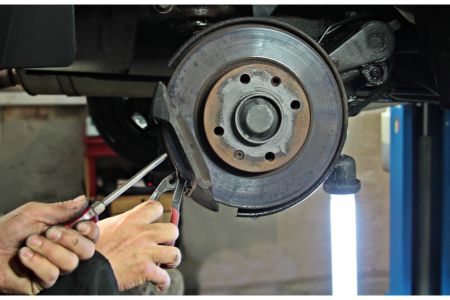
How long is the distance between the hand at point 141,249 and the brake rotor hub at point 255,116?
0.13 meters

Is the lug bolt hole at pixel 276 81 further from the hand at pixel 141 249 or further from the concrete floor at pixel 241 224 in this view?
the concrete floor at pixel 241 224

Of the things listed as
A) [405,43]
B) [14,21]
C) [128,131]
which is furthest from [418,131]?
[14,21]

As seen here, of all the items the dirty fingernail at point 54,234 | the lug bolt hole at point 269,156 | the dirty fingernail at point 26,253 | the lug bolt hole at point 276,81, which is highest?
the lug bolt hole at point 276,81

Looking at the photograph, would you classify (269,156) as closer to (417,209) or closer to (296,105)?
(296,105)

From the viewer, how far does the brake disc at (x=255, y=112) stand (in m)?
0.55

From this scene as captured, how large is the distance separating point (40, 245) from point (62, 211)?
61 millimetres

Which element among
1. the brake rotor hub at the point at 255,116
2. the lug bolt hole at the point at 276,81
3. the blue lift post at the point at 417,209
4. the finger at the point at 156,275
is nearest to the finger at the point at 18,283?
the finger at the point at 156,275

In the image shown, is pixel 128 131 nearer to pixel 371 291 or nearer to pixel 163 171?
pixel 163 171

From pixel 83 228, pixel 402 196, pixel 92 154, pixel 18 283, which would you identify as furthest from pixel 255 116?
pixel 92 154

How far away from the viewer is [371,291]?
2.37 metres

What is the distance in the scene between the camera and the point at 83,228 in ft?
1.73

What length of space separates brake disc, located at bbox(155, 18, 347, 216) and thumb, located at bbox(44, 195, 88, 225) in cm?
14

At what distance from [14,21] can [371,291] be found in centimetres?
225

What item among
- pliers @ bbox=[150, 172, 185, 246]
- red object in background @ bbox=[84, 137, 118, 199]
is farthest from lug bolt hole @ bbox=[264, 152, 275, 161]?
red object in background @ bbox=[84, 137, 118, 199]
